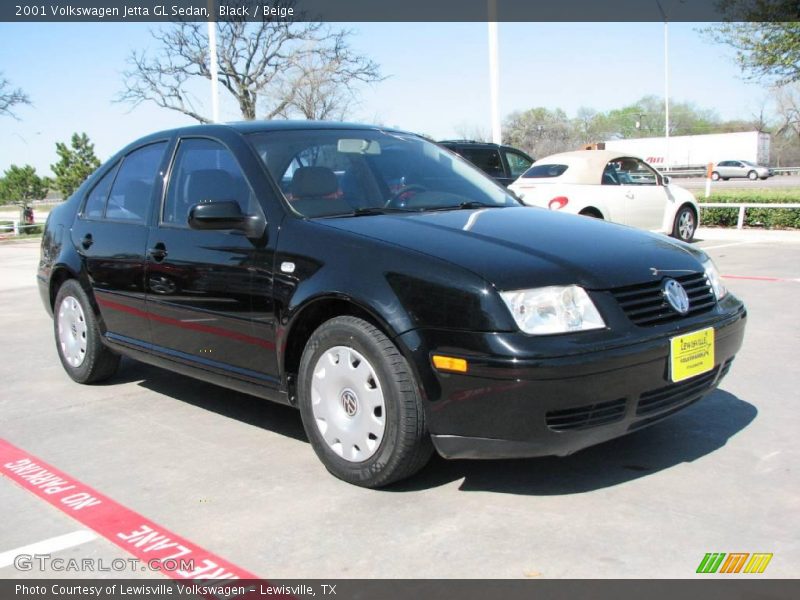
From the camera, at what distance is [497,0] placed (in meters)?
16.9

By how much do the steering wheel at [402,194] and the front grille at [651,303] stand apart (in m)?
1.31

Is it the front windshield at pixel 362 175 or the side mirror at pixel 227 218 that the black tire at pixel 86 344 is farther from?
the front windshield at pixel 362 175

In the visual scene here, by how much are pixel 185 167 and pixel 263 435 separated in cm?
157

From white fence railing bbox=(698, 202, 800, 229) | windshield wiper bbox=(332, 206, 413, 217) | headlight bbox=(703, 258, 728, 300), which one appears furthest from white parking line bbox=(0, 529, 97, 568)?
white fence railing bbox=(698, 202, 800, 229)

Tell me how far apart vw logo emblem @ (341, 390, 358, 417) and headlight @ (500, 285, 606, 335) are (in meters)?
0.82

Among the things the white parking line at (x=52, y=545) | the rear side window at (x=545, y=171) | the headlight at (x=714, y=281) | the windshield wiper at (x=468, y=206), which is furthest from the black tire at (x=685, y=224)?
the white parking line at (x=52, y=545)

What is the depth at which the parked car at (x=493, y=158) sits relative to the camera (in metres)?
13.7

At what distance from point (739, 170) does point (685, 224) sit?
41.8 metres

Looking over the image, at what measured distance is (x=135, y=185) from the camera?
504 centimetres

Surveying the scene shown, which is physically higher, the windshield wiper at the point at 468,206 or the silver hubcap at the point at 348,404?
the windshield wiper at the point at 468,206

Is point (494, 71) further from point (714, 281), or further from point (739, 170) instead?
point (739, 170)

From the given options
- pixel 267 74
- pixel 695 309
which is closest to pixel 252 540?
pixel 695 309

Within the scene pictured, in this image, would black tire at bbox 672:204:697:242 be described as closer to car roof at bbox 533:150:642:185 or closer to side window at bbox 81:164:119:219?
car roof at bbox 533:150:642:185

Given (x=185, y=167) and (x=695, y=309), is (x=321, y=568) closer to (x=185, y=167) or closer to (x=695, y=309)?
(x=695, y=309)
